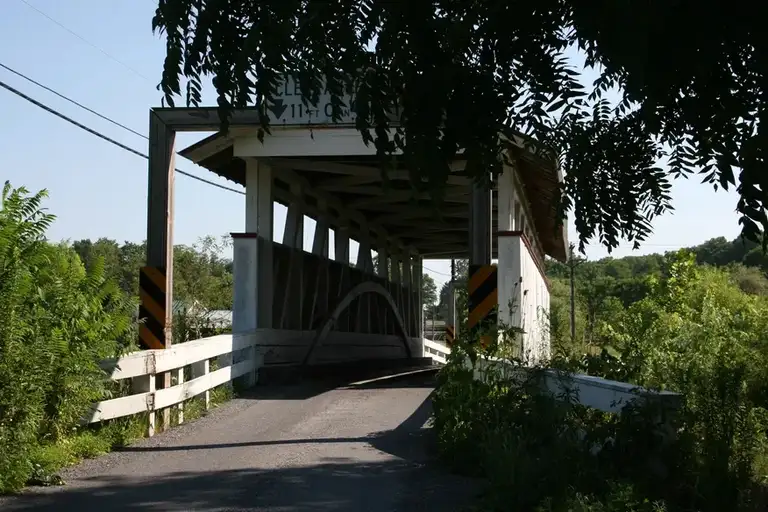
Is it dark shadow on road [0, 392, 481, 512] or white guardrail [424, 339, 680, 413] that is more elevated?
white guardrail [424, 339, 680, 413]

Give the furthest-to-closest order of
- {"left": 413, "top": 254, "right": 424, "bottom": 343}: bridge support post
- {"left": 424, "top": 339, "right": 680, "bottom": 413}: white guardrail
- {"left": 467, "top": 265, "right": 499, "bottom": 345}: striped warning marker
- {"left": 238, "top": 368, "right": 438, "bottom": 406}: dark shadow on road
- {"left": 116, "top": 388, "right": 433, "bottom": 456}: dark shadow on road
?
{"left": 413, "top": 254, "right": 424, "bottom": 343}: bridge support post < {"left": 238, "top": 368, "right": 438, "bottom": 406}: dark shadow on road < {"left": 467, "top": 265, "right": 499, "bottom": 345}: striped warning marker < {"left": 116, "top": 388, "right": 433, "bottom": 456}: dark shadow on road < {"left": 424, "top": 339, "right": 680, "bottom": 413}: white guardrail

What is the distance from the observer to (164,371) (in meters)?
9.55

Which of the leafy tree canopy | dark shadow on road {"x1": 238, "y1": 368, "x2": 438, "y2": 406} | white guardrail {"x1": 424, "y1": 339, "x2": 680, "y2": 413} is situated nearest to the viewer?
the leafy tree canopy

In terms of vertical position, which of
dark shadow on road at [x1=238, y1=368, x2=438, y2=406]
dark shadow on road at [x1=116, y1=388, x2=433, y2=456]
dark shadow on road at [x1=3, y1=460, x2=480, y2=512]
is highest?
dark shadow on road at [x1=238, y1=368, x2=438, y2=406]

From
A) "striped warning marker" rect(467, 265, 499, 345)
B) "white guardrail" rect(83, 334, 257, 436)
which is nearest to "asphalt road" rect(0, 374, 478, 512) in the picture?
"white guardrail" rect(83, 334, 257, 436)

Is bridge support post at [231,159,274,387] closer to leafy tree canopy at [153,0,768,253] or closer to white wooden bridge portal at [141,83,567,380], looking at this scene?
white wooden bridge portal at [141,83,567,380]

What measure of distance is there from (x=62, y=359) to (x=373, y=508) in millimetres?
2781

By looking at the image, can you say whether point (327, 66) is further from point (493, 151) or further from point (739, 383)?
point (739, 383)

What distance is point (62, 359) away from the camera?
Result: 7.45 meters

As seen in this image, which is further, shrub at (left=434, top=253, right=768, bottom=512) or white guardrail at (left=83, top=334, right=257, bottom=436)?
white guardrail at (left=83, top=334, right=257, bottom=436)

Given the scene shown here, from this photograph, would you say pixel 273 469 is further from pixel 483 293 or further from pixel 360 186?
pixel 360 186

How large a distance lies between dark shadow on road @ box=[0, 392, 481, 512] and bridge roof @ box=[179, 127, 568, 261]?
3.44 m

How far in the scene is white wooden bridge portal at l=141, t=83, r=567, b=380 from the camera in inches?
420

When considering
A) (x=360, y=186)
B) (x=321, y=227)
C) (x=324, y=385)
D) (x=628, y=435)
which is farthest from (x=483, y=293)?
(x=321, y=227)
